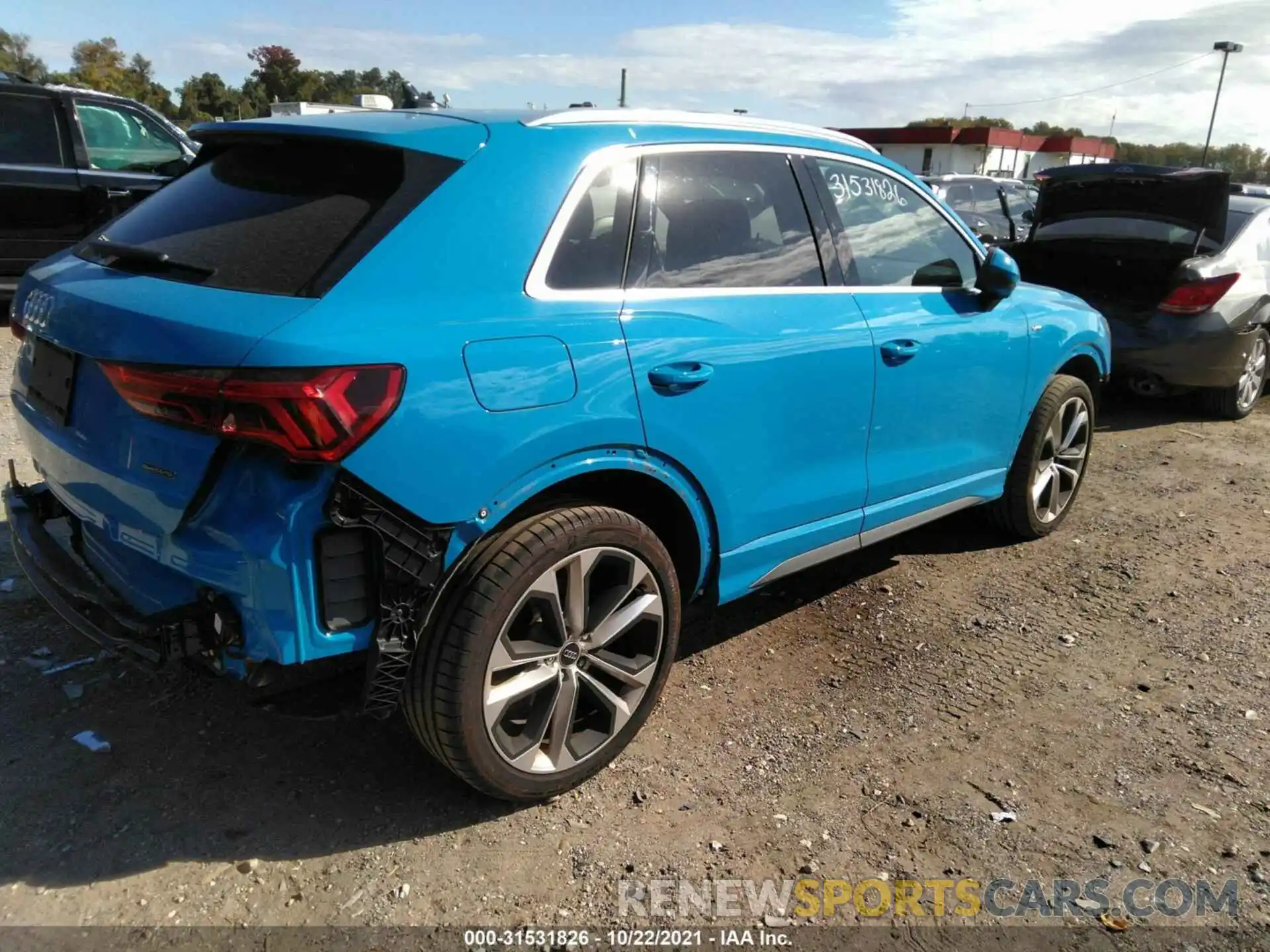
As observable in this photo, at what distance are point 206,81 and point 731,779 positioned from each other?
250 ft

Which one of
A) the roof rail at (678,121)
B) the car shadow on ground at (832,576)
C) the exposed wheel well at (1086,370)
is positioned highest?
the roof rail at (678,121)

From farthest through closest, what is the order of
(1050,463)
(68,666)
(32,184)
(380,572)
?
(32,184), (1050,463), (68,666), (380,572)

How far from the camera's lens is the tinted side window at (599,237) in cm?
263

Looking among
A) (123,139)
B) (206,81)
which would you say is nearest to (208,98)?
(206,81)

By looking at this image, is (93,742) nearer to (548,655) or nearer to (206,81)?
(548,655)

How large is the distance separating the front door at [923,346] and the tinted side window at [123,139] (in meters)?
7.73

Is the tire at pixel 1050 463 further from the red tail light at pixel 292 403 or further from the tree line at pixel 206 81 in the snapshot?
the tree line at pixel 206 81

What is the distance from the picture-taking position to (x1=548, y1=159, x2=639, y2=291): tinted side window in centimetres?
263

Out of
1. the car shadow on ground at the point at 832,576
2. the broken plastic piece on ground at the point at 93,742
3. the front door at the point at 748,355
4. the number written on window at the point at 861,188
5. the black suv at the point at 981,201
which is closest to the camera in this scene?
the front door at the point at 748,355

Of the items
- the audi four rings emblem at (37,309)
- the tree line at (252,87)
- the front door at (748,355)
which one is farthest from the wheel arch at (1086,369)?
the tree line at (252,87)

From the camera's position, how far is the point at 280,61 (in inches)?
3081

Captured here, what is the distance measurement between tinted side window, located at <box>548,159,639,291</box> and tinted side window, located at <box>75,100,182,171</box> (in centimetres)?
769

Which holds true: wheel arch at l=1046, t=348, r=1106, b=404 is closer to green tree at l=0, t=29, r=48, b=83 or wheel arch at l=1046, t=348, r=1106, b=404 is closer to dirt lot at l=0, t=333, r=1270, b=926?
dirt lot at l=0, t=333, r=1270, b=926

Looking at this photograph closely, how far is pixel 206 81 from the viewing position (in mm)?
66875
